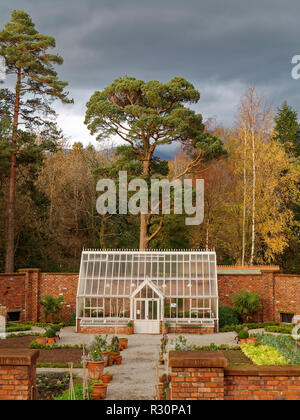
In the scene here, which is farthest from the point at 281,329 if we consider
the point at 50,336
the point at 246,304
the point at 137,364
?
the point at 50,336

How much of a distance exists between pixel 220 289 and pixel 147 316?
4805mm

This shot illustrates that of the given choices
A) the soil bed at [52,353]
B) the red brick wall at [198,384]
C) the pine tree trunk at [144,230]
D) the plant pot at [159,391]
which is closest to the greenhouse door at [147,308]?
the soil bed at [52,353]

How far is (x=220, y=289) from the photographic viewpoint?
87.6 feet

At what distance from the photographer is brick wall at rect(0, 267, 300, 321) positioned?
26078 millimetres

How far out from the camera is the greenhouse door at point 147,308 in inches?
940

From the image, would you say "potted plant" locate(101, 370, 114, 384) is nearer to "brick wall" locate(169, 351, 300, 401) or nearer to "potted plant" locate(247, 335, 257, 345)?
"brick wall" locate(169, 351, 300, 401)

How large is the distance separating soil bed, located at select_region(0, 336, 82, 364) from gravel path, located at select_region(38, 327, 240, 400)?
0.98 meters

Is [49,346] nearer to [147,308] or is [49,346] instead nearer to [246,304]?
[147,308]

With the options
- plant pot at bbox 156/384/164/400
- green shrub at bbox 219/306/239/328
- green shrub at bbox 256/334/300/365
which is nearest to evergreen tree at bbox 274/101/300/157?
green shrub at bbox 219/306/239/328

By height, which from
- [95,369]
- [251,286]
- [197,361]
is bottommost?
[95,369]

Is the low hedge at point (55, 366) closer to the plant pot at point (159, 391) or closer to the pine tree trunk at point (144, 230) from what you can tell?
the plant pot at point (159, 391)

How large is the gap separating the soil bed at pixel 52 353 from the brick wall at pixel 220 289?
5.80m

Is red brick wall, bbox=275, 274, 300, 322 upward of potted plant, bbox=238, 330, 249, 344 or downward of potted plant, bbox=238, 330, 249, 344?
upward

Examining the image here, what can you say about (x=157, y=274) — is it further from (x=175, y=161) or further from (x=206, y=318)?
(x=175, y=161)
